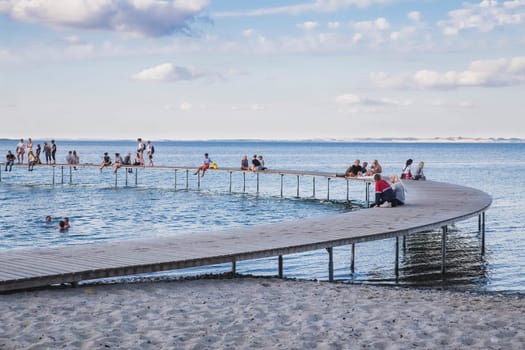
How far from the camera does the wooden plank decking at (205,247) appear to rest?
9844mm

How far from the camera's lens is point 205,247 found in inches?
475

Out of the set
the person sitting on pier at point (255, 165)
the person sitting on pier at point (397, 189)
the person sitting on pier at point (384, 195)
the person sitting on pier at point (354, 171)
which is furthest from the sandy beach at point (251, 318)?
the person sitting on pier at point (255, 165)

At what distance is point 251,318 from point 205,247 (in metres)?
3.69

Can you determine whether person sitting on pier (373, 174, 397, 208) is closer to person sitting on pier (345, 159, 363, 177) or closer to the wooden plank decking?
the wooden plank decking

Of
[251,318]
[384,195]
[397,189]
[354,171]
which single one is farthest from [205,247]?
[354,171]

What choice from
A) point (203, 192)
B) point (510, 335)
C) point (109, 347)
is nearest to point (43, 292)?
point (109, 347)

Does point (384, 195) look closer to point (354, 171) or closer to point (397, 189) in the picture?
point (397, 189)

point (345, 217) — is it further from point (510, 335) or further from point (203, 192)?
point (203, 192)

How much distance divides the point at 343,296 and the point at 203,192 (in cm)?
3415

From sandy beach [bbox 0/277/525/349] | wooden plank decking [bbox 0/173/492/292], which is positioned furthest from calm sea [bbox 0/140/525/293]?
sandy beach [bbox 0/277/525/349]

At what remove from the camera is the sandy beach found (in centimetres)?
739

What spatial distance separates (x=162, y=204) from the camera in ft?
116

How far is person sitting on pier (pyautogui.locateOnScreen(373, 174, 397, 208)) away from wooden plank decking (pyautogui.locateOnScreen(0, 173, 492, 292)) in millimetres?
581

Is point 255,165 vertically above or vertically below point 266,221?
above
